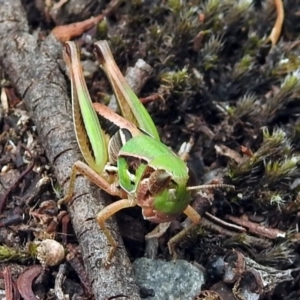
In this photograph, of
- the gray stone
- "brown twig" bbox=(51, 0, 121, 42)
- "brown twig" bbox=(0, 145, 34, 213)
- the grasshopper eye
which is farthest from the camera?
"brown twig" bbox=(51, 0, 121, 42)

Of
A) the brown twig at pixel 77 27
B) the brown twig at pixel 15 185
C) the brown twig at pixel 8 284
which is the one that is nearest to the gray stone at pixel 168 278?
the brown twig at pixel 8 284

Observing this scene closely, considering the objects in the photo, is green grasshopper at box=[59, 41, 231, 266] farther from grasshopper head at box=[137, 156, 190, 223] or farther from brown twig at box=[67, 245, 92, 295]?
brown twig at box=[67, 245, 92, 295]

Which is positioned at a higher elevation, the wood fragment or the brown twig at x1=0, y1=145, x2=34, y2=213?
the brown twig at x1=0, y1=145, x2=34, y2=213

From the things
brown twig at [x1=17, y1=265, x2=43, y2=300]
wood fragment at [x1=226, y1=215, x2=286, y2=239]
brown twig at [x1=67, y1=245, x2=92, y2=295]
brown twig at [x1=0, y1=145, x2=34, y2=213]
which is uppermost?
brown twig at [x1=0, y1=145, x2=34, y2=213]

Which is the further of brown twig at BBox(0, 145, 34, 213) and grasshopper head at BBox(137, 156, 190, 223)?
brown twig at BBox(0, 145, 34, 213)

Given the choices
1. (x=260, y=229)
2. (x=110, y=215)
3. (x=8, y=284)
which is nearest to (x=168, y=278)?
(x=110, y=215)

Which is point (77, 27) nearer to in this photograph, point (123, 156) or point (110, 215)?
point (123, 156)

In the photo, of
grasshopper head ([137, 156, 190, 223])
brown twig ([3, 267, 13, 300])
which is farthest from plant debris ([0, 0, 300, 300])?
grasshopper head ([137, 156, 190, 223])

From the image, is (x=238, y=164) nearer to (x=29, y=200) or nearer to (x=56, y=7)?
(x=29, y=200)
